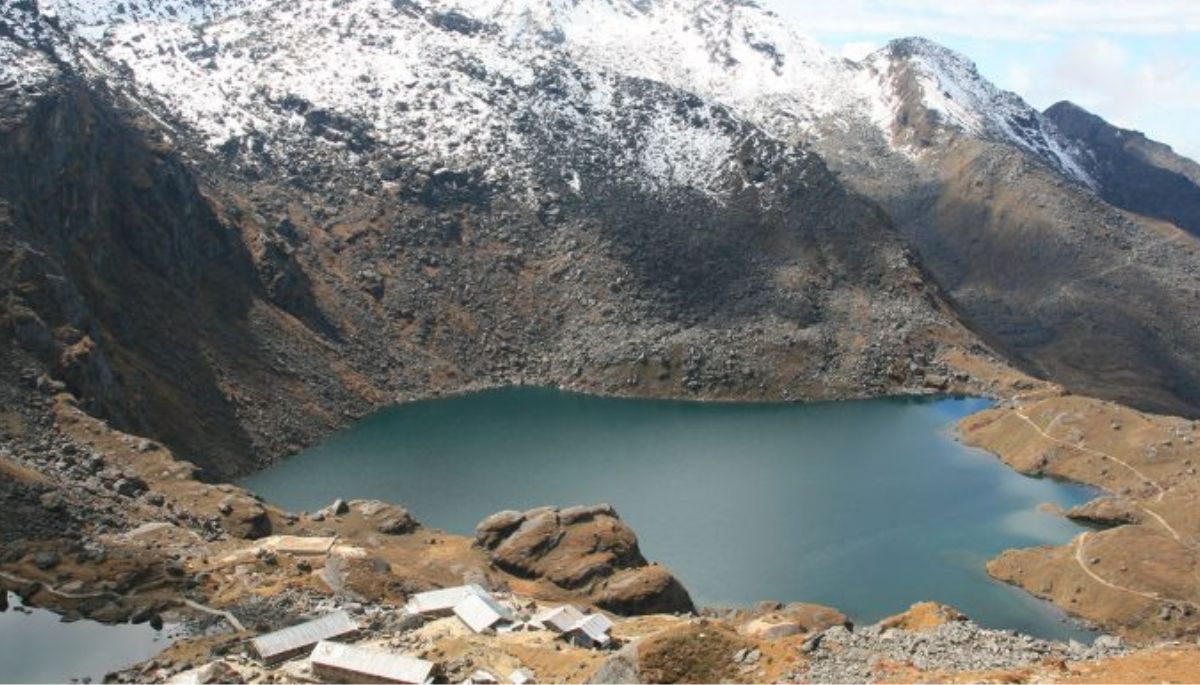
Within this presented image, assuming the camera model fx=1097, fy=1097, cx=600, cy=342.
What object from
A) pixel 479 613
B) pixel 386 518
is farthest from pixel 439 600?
pixel 386 518

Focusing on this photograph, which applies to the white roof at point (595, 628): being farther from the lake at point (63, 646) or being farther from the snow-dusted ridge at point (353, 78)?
the snow-dusted ridge at point (353, 78)

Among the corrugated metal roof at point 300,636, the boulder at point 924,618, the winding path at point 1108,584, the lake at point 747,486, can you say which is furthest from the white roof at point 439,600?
the winding path at point 1108,584

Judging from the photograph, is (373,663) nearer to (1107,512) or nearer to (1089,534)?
(1089,534)

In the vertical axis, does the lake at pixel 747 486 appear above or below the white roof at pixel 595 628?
below

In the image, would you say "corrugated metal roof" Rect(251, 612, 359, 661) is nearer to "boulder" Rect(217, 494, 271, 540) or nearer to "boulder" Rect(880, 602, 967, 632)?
"boulder" Rect(880, 602, 967, 632)

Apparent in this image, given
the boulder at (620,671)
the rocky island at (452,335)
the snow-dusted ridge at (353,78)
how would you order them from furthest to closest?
the snow-dusted ridge at (353,78) → the rocky island at (452,335) → the boulder at (620,671)

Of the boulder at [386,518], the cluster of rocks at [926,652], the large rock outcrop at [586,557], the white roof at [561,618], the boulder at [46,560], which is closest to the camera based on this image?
the cluster of rocks at [926,652]

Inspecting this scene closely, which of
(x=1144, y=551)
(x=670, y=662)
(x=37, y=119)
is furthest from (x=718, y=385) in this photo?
(x=670, y=662)
